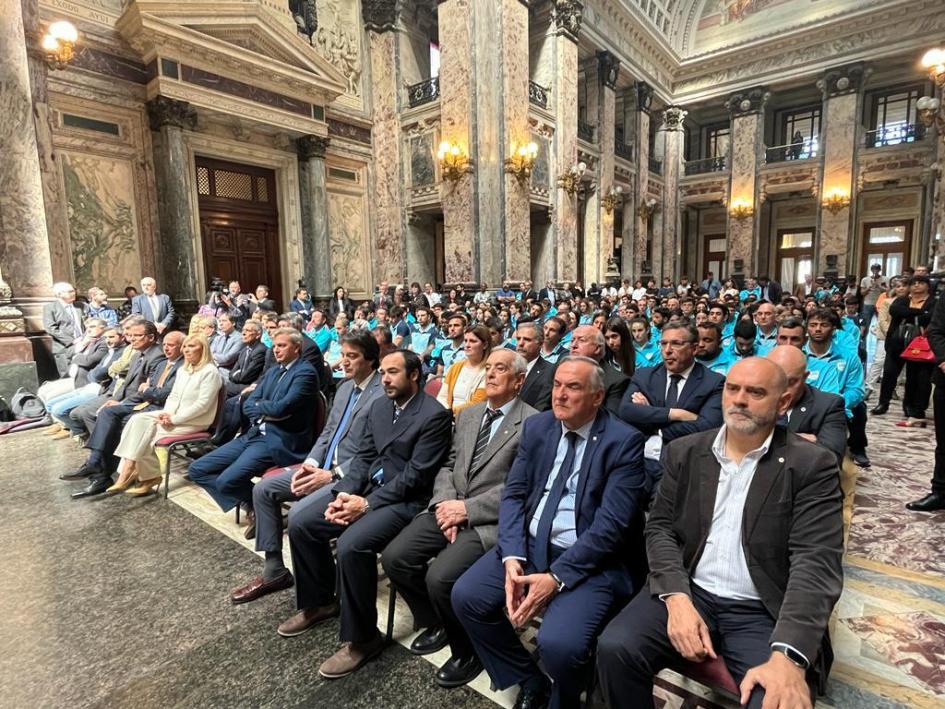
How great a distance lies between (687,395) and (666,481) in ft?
4.30

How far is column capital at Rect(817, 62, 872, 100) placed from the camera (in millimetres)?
16328

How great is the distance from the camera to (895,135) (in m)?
16.6

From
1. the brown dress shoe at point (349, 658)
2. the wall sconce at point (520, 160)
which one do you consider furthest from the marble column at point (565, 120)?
the brown dress shoe at point (349, 658)

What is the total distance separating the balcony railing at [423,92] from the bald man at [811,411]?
1158cm

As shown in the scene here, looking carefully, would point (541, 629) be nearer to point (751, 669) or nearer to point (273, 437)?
point (751, 669)

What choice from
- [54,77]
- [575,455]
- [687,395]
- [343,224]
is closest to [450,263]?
[343,224]

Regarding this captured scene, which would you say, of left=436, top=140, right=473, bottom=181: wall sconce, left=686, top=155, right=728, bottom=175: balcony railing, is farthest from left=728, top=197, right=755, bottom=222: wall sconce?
left=436, top=140, right=473, bottom=181: wall sconce

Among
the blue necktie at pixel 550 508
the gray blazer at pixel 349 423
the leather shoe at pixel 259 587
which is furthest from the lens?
the gray blazer at pixel 349 423

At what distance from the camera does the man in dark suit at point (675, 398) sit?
2.90 m

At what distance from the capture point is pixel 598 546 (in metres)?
1.88

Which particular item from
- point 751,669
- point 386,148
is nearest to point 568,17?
point 386,148

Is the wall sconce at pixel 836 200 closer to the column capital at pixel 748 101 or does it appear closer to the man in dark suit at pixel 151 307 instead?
the column capital at pixel 748 101

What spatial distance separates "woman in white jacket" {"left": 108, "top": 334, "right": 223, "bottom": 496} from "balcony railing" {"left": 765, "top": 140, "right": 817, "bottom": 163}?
20650mm

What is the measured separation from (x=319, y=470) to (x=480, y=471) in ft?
3.19
